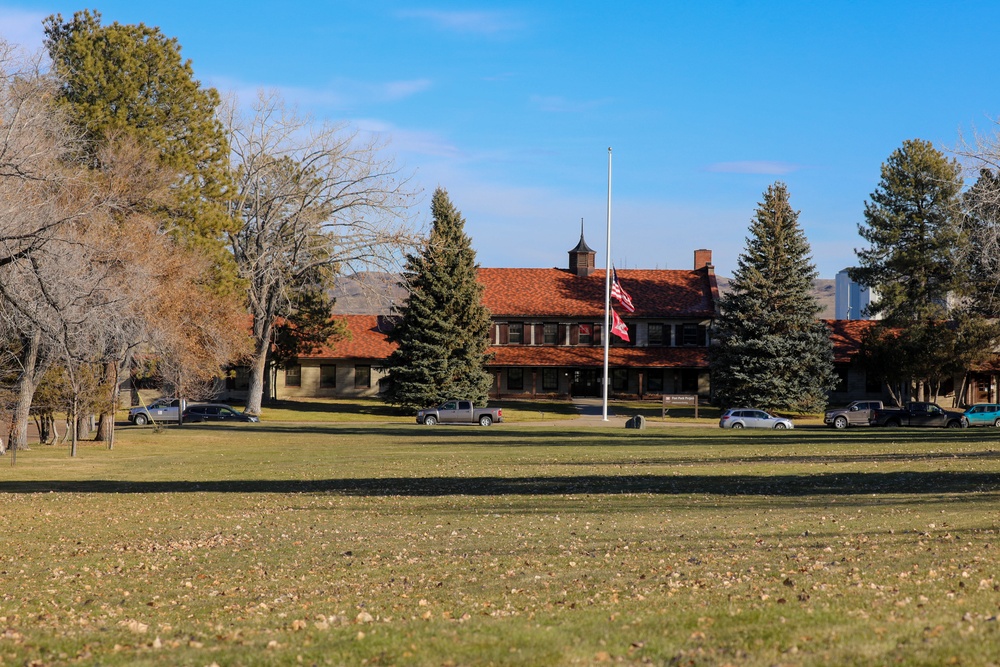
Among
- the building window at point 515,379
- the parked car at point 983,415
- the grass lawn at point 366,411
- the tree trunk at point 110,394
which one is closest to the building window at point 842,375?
the parked car at point 983,415

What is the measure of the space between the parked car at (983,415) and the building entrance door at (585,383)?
25458mm

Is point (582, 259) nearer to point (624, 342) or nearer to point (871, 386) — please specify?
point (624, 342)

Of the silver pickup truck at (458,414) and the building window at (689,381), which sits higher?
the building window at (689,381)

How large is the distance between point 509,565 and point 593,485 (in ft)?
37.5

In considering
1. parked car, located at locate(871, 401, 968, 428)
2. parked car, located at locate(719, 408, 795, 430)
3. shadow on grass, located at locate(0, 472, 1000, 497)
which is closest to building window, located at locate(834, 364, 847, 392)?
parked car, located at locate(871, 401, 968, 428)

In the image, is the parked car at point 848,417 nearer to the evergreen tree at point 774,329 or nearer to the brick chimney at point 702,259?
the evergreen tree at point 774,329

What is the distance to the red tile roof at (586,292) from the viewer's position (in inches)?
3019

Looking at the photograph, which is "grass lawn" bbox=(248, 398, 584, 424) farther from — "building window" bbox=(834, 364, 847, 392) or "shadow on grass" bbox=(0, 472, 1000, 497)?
"shadow on grass" bbox=(0, 472, 1000, 497)

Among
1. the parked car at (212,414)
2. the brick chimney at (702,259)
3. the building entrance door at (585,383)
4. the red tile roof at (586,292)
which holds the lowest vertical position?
the parked car at (212,414)

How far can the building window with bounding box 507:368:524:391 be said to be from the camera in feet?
252

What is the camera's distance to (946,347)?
6562 centimetres

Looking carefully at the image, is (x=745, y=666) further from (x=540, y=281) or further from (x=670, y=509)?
(x=540, y=281)

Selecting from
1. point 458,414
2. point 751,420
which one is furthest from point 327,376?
point 751,420

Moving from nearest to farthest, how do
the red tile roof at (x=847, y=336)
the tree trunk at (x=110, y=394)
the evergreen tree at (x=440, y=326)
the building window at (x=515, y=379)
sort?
the tree trunk at (x=110, y=394), the evergreen tree at (x=440, y=326), the red tile roof at (x=847, y=336), the building window at (x=515, y=379)
